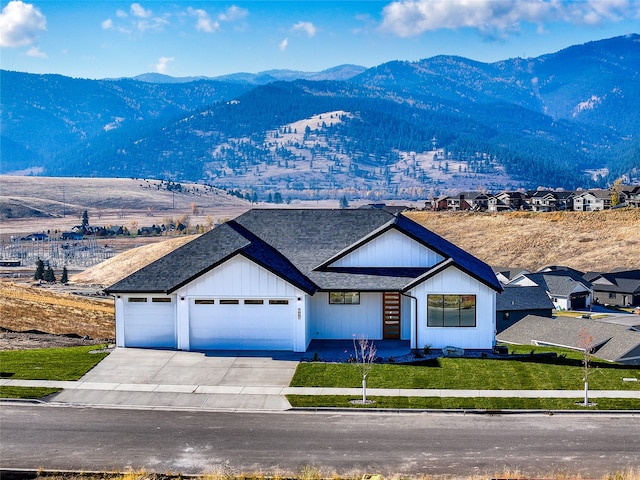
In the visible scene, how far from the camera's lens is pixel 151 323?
3462 centimetres

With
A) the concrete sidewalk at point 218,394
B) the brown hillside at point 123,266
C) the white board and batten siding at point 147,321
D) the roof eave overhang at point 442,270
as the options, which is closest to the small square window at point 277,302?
the white board and batten siding at point 147,321

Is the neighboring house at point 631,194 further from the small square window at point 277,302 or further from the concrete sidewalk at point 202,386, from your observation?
the concrete sidewalk at point 202,386

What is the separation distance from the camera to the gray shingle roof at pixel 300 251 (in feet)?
113

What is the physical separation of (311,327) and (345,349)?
8.17 ft

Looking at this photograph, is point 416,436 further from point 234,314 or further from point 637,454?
point 234,314

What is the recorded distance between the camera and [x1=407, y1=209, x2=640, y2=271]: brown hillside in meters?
117

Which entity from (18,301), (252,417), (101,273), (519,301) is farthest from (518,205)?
(252,417)

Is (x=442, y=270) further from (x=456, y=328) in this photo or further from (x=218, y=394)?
(x=218, y=394)

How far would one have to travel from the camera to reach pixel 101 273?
119438 mm

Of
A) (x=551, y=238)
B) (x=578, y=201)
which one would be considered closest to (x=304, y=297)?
(x=551, y=238)

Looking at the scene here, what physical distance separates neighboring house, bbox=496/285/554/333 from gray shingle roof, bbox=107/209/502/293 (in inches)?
777

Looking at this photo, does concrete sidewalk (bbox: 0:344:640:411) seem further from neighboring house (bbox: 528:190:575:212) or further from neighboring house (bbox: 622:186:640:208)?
neighboring house (bbox: 528:190:575:212)

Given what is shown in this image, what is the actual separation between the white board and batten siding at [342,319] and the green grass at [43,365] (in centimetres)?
981

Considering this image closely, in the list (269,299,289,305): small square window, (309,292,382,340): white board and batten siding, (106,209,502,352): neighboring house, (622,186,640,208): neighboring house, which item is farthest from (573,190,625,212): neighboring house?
(269,299,289,305): small square window
